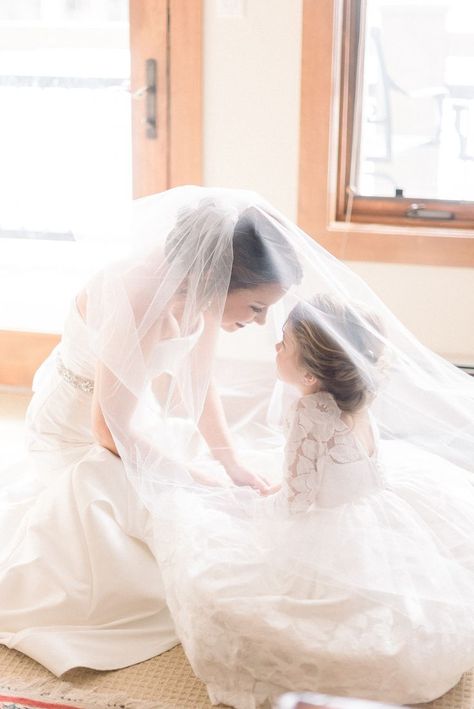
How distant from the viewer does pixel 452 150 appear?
3.27 metres

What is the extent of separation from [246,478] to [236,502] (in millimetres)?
129

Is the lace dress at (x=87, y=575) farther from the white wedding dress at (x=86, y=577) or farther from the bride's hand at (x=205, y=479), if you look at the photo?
the bride's hand at (x=205, y=479)

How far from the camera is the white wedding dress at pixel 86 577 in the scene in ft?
6.77

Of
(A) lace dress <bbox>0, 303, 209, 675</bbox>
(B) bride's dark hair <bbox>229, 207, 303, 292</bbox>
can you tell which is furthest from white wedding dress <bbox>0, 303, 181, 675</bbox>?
(B) bride's dark hair <bbox>229, 207, 303, 292</bbox>

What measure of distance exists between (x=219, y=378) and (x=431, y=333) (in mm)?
1216

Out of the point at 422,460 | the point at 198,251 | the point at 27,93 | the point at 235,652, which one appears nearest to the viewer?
the point at 235,652

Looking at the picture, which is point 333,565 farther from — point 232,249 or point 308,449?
point 232,249

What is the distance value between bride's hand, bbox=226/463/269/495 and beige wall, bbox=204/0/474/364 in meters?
1.19

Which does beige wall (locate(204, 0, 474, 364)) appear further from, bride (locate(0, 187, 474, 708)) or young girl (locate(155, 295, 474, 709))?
young girl (locate(155, 295, 474, 709))

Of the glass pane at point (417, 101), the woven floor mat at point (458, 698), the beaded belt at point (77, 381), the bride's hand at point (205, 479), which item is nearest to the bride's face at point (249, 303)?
the bride's hand at point (205, 479)

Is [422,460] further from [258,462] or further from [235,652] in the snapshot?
[235,652]

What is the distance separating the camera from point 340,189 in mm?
3324

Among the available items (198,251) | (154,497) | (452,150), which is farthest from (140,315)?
(452,150)

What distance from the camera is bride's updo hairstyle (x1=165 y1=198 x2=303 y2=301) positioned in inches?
79.5
